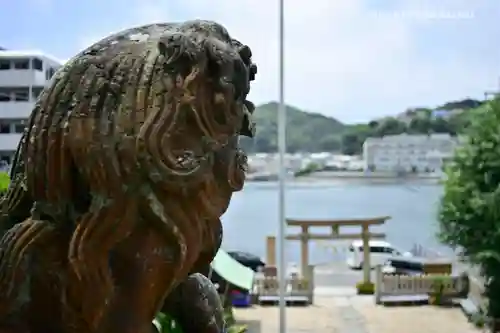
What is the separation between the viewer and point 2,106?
317 cm

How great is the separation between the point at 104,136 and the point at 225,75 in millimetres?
124

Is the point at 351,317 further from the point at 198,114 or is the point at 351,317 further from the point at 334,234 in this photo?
the point at 198,114

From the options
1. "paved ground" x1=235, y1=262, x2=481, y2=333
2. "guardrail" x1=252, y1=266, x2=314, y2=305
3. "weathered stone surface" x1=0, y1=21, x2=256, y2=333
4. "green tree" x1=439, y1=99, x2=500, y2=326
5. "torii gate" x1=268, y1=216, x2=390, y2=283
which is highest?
"weathered stone surface" x1=0, y1=21, x2=256, y2=333

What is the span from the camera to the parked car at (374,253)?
6391 millimetres

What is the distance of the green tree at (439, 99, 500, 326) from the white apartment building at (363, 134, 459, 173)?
2.79 feet

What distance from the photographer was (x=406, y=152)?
18.5 ft

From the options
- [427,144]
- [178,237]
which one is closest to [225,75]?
[178,237]

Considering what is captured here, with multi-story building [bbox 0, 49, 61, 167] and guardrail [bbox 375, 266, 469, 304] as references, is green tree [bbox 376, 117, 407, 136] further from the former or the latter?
multi-story building [bbox 0, 49, 61, 167]

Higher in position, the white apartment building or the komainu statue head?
the komainu statue head

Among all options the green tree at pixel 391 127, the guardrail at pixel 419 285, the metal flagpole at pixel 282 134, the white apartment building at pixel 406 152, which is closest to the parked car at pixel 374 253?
the guardrail at pixel 419 285

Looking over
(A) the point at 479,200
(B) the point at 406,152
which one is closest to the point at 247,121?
(A) the point at 479,200

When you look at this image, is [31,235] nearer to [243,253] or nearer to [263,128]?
[263,128]

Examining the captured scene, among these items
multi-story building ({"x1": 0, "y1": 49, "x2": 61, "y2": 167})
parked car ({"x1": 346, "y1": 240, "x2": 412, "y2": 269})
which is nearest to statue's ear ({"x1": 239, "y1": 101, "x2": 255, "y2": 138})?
multi-story building ({"x1": 0, "y1": 49, "x2": 61, "y2": 167})

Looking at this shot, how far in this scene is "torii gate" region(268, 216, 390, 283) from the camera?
18.1ft
